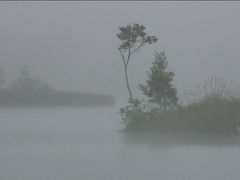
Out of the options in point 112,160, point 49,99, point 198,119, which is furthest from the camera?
point 49,99

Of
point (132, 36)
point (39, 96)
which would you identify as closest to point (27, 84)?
point (39, 96)

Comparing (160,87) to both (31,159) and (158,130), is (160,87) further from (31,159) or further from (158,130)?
(31,159)

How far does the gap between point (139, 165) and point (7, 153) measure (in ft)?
13.4

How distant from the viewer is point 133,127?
22.3 metres

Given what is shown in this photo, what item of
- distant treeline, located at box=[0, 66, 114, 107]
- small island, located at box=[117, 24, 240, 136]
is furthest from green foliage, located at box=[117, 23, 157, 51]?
Result: distant treeline, located at box=[0, 66, 114, 107]

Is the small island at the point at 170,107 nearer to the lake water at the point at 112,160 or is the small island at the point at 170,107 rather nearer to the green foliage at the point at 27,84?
the lake water at the point at 112,160

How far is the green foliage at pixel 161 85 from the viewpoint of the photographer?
2295 cm

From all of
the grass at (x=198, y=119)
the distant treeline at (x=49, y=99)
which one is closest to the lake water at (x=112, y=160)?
the grass at (x=198, y=119)

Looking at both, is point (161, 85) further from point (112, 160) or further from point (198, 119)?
point (112, 160)

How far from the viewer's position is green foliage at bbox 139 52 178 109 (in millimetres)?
22953

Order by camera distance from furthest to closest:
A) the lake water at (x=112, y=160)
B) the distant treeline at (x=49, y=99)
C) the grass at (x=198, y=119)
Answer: the distant treeline at (x=49, y=99), the grass at (x=198, y=119), the lake water at (x=112, y=160)

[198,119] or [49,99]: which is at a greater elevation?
[49,99]

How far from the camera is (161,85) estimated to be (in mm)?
22969

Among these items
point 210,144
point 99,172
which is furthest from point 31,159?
point 210,144
